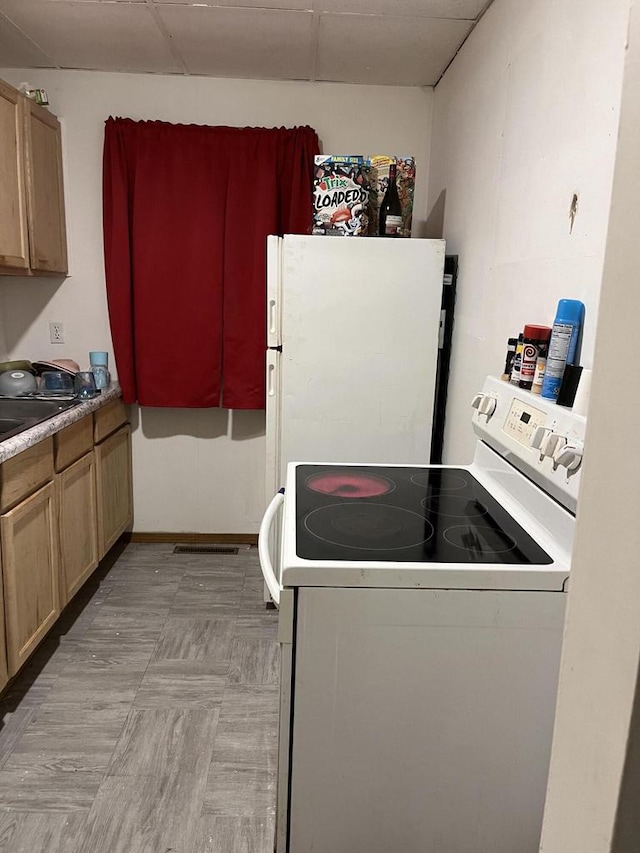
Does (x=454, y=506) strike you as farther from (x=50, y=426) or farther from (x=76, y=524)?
(x=76, y=524)

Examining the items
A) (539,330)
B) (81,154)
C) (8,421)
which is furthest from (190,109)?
(539,330)

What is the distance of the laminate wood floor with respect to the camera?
1.71 metres

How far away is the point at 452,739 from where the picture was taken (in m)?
1.27

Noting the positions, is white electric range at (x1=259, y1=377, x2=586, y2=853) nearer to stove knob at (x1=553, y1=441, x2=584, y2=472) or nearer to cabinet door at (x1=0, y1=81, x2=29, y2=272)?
stove knob at (x1=553, y1=441, x2=584, y2=472)

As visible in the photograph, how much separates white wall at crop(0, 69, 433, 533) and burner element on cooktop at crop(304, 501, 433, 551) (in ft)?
6.60

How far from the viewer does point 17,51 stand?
2.91 m

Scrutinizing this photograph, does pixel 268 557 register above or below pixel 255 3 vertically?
below

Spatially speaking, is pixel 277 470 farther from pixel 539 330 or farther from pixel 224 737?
pixel 539 330

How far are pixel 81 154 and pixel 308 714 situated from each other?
294cm

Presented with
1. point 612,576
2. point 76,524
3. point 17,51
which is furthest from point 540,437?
point 17,51

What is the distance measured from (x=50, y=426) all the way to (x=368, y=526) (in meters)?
1.39

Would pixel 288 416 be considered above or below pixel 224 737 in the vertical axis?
above

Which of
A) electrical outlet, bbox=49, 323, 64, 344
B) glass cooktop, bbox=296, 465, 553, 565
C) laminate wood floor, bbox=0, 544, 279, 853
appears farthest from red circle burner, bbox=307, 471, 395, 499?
electrical outlet, bbox=49, 323, 64, 344

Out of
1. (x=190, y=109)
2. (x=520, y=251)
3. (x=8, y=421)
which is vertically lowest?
(x=8, y=421)
